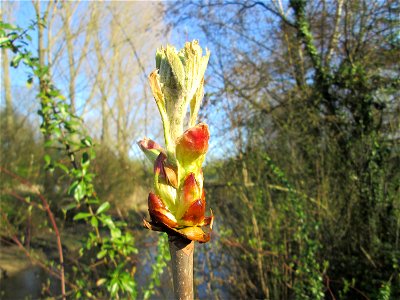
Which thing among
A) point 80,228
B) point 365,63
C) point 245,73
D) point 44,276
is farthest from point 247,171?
point 80,228

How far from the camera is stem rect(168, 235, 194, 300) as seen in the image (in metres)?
0.50

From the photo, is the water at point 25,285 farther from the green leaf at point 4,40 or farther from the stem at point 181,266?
the stem at point 181,266

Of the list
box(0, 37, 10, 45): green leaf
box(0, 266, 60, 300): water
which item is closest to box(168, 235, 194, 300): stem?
box(0, 37, 10, 45): green leaf

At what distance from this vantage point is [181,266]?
505 millimetres

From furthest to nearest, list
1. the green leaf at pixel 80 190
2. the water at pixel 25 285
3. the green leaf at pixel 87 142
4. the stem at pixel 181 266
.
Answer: the water at pixel 25 285
the green leaf at pixel 87 142
the green leaf at pixel 80 190
the stem at pixel 181 266

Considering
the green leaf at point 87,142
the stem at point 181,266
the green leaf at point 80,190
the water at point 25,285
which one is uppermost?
the green leaf at point 87,142

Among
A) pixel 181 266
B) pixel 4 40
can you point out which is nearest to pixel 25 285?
pixel 4 40

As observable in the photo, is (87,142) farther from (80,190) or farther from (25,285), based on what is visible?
(25,285)

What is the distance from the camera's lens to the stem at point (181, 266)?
499 millimetres

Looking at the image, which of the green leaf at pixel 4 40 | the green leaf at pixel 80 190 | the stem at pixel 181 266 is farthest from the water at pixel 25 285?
the stem at pixel 181 266

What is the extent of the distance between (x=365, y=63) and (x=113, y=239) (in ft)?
19.3

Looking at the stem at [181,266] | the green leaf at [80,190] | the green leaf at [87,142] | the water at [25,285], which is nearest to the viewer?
the stem at [181,266]

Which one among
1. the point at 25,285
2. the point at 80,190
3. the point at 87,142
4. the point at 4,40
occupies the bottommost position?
the point at 25,285

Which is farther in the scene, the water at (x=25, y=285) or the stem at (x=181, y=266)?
the water at (x=25, y=285)
